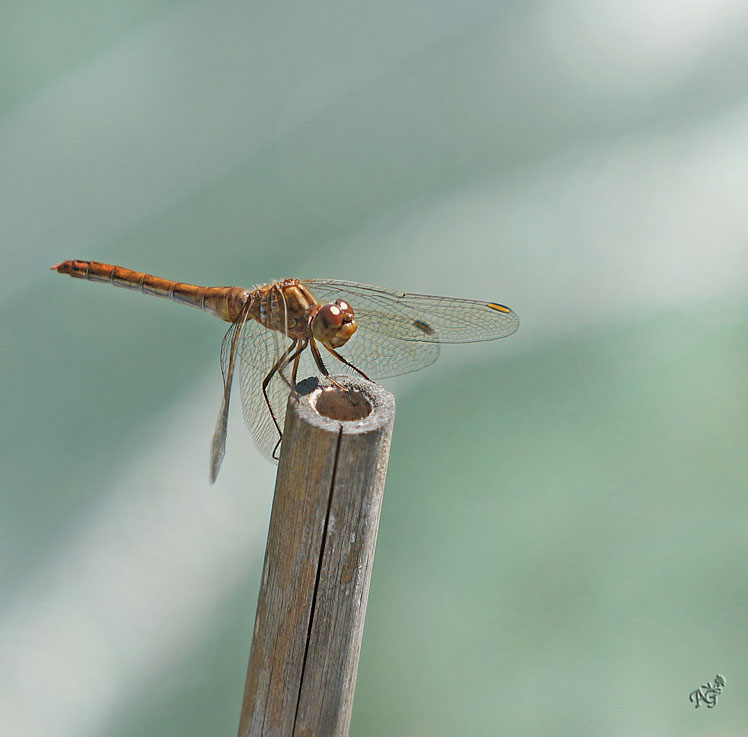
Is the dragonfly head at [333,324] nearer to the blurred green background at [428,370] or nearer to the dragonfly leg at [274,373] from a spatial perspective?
the dragonfly leg at [274,373]

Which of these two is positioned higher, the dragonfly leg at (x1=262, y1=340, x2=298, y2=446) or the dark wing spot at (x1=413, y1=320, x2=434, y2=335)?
the dark wing spot at (x1=413, y1=320, x2=434, y2=335)

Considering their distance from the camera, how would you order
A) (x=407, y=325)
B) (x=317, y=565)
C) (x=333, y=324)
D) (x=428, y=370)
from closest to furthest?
(x=317, y=565) < (x=333, y=324) < (x=407, y=325) < (x=428, y=370)

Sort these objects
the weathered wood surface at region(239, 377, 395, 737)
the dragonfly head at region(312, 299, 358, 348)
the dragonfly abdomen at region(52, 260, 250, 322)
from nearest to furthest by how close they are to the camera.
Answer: the weathered wood surface at region(239, 377, 395, 737) < the dragonfly head at region(312, 299, 358, 348) < the dragonfly abdomen at region(52, 260, 250, 322)

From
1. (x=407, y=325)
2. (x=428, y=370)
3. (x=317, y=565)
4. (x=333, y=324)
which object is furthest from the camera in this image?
(x=428, y=370)

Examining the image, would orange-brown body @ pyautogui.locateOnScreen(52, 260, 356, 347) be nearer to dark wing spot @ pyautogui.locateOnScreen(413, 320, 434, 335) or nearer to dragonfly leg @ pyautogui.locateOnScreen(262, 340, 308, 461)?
dragonfly leg @ pyautogui.locateOnScreen(262, 340, 308, 461)

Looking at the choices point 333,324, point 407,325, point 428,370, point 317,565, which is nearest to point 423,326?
point 407,325

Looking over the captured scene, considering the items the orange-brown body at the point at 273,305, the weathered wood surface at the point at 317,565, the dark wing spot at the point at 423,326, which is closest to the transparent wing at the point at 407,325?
the dark wing spot at the point at 423,326

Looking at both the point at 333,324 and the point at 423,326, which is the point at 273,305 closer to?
the point at 333,324

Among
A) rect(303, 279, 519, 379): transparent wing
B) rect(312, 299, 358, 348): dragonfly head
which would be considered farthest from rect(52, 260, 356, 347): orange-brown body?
rect(303, 279, 519, 379): transparent wing
